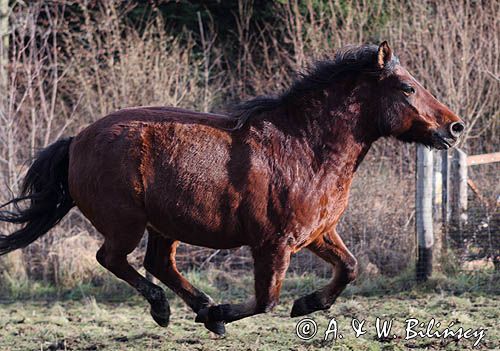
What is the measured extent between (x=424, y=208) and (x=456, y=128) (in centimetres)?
348

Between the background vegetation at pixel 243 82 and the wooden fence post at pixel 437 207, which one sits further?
the background vegetation at pixel 243 82

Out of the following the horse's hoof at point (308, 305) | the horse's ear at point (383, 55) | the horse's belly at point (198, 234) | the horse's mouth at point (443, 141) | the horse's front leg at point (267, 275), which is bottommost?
the horse's hoof at point (308, 305)

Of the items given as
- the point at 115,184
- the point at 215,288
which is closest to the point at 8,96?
the point at 215,288

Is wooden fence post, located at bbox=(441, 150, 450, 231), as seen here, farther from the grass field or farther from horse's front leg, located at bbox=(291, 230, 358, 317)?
horse's front leg, located at bbox=(291, 230, 358, 317)

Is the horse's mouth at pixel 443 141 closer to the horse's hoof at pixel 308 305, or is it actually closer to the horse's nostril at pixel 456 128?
the horse's nostril at pixel 456 128

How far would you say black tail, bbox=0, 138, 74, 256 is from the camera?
6.17 m

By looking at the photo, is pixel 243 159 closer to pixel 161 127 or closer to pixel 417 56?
pixel 161 127

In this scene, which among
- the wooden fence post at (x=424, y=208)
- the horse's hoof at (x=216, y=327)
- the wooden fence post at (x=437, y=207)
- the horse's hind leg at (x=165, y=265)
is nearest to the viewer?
the horse's hoof at (x=216, y=327)

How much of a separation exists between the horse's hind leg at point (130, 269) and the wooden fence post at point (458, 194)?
4471 millimetres

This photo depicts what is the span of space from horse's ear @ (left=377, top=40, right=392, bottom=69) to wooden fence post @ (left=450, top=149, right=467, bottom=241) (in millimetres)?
3900

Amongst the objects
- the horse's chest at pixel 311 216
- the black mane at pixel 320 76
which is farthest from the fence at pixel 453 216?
the horse's chest at pixel 311 216

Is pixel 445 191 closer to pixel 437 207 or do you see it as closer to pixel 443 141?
pixel 437 207

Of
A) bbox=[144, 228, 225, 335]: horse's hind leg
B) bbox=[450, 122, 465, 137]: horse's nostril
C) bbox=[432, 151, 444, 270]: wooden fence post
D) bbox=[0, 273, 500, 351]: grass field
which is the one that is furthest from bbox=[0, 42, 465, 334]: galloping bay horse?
bbox=[432, 151, 444, 270]: wooden fence post

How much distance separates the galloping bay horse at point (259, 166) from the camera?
18.1 feet
